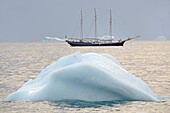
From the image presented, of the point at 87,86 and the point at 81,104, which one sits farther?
the point at 81,104

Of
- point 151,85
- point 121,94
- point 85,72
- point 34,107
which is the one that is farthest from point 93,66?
point 151,85

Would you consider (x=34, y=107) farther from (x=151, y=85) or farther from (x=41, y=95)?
(x=151, y=85)

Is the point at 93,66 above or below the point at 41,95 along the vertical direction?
above

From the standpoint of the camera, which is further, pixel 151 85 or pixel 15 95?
pixel 151 85

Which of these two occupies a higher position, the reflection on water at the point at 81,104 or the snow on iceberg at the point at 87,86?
the snow on iceberg at the point at 87,86

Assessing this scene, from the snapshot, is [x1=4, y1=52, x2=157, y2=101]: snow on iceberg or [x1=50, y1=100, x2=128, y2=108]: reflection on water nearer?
[x1=4, y1=52, x2=157, y2=101]: snow on iceberg

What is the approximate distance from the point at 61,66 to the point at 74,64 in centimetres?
204

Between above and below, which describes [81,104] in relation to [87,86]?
below

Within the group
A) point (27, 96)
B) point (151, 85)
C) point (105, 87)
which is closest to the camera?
point (105, 87)

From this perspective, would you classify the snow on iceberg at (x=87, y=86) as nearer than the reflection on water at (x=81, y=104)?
Yes

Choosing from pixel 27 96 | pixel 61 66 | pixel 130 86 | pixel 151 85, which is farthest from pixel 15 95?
pixel 151 85

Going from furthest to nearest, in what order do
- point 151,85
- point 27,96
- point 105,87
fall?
point 151,85, point 27,96, point 105,87

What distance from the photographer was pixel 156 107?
1080 inches

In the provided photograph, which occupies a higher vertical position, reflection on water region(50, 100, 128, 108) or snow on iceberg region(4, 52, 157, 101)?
snow on iceberg region(4, 52, 157, 101)
